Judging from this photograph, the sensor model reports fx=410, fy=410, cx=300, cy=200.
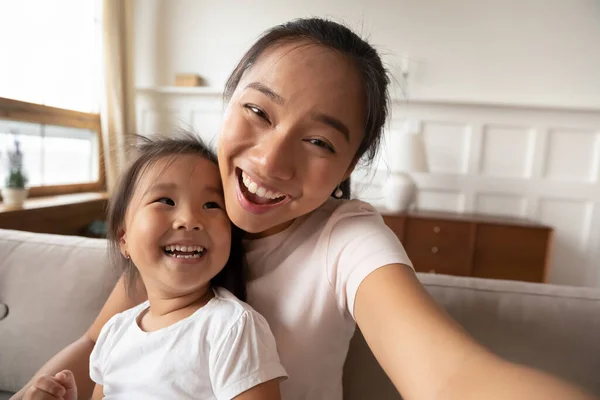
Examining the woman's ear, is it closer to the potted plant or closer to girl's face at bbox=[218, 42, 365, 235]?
girl's face at bbox=[218, 42, 365, 235]

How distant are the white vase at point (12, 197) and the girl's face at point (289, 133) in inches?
71.5

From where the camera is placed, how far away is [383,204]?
2961 mm

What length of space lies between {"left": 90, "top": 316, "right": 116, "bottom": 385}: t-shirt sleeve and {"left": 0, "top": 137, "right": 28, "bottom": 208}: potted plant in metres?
1.59

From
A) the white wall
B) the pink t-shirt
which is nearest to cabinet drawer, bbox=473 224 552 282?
the white wall

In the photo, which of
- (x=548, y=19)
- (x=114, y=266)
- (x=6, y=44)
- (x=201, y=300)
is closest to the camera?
(x=201, y=300)

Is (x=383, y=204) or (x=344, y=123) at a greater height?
(x=344, y=123)

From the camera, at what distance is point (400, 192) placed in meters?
2.62

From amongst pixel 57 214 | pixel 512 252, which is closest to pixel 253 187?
pixel 57 214

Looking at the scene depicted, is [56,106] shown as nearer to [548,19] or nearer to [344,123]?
[344,123]

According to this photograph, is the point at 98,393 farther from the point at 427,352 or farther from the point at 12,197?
the point at 12,197

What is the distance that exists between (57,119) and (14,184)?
2.45 ft

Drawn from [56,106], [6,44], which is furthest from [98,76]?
[6,44]

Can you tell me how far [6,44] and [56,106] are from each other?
463mm

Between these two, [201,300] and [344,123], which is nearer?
[344,123]
